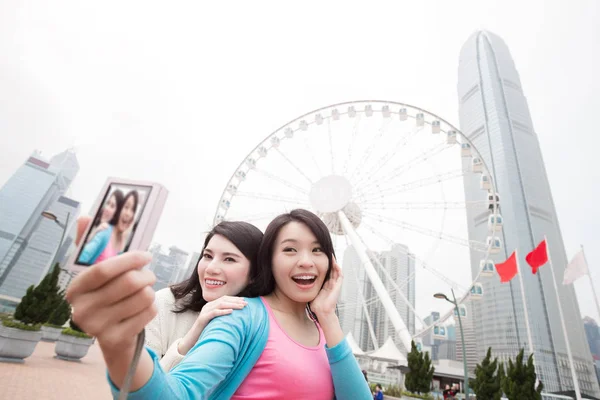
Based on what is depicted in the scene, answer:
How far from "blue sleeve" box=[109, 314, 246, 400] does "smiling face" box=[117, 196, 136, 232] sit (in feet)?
0.98

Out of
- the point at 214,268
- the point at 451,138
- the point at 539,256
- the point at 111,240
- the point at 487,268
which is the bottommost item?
the point at 111,240

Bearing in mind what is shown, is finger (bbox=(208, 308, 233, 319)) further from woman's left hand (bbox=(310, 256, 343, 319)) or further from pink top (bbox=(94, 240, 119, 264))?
pink top (bbox=(94, 240, 119, 264))

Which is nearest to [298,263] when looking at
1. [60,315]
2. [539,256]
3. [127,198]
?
[127,198]

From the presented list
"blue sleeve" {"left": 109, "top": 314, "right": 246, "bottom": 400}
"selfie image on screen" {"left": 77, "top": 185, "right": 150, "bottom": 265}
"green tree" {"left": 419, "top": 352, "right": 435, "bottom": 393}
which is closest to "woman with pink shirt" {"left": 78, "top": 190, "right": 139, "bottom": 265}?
"selfie image on screen" {"left": 77, "top": 185, "right": 150, "bottom": 265}

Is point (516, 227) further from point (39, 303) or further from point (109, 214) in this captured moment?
point (109, 214)

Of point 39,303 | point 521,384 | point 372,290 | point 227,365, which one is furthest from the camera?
point 372,290

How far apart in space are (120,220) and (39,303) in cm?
1060

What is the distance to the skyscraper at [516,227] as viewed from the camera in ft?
183

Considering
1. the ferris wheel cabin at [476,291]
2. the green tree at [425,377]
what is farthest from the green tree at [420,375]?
the ferris wheel cabin at [476,291]

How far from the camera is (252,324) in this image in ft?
4.09

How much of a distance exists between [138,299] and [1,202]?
58004 millimetres

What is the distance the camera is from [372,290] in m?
20.5

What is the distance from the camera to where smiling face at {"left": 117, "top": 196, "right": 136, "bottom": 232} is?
71 centimetres

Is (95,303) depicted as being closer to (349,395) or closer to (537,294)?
(349,395)
